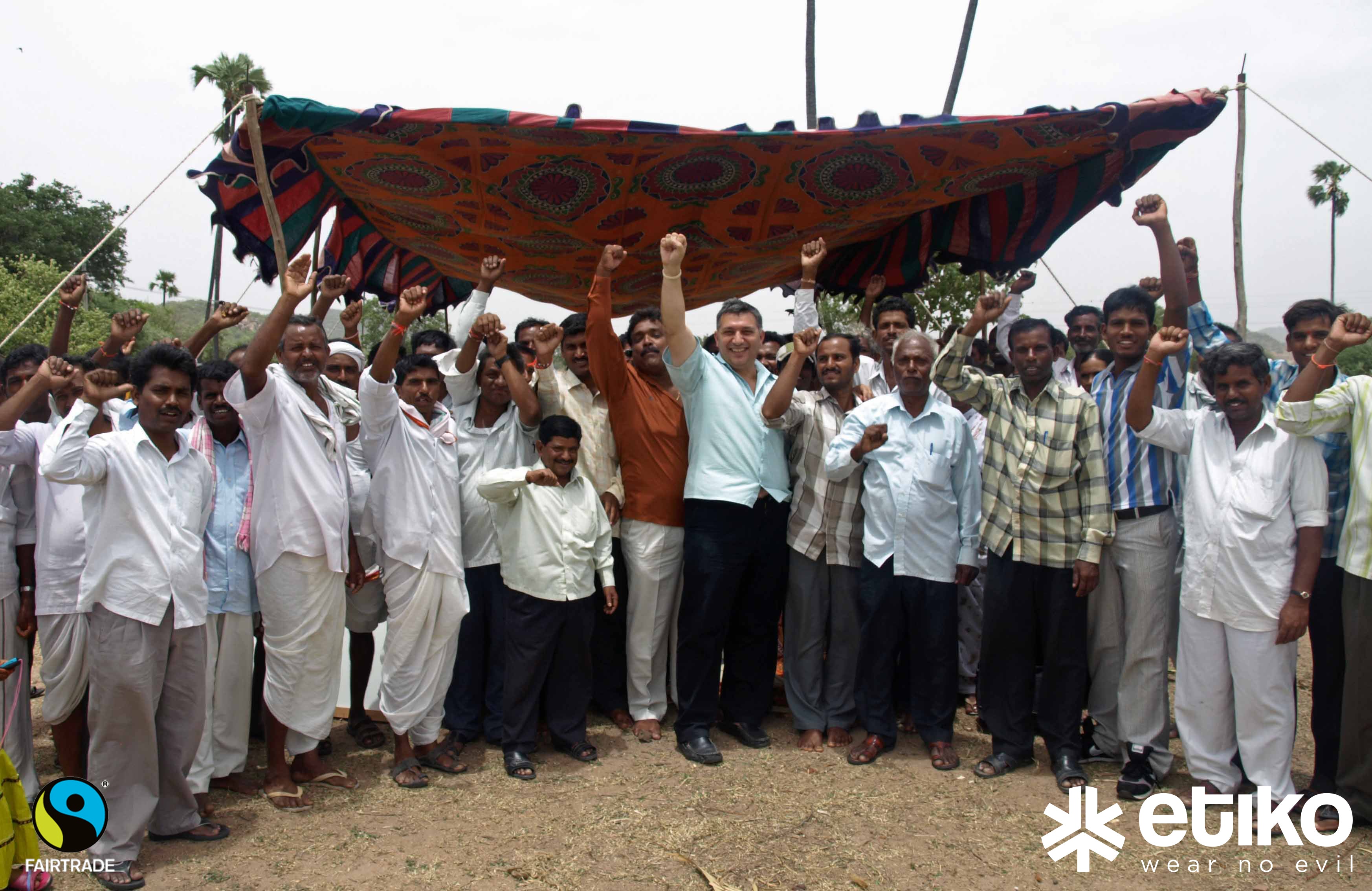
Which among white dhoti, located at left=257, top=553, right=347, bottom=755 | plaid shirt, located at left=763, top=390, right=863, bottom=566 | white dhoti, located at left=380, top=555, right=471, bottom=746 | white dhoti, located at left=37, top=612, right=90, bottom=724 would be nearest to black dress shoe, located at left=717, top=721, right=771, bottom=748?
plaid shirt, located at left=763, top=390, right=863, bottom=566

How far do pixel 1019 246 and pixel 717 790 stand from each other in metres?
3.65

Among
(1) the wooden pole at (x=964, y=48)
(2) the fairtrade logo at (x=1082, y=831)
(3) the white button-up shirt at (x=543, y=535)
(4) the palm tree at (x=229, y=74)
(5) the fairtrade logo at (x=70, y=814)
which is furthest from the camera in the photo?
(4) the palm tree at (x=229, y=74)

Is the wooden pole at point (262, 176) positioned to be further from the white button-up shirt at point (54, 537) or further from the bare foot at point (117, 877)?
the bare foot at point (117, 877)

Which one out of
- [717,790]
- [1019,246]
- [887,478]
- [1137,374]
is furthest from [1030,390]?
[717,790]

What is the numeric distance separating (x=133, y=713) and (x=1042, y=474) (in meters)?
3.84

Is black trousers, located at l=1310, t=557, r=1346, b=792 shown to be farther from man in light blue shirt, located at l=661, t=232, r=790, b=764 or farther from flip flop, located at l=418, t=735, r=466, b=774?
flip flop, located at l=418, t=735, r=466, b=774

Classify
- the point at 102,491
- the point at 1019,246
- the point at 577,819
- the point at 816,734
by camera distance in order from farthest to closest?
1. the point at 1019,246
2. the point at 816,734
3. the point at 577,819
4. the point at 102,491

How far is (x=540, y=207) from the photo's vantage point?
5145mm

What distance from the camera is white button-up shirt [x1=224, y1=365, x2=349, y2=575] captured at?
151 inches

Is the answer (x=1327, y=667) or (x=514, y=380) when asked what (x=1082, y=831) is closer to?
(x=1327, y=667)

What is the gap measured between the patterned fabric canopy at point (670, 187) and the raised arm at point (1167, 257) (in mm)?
400

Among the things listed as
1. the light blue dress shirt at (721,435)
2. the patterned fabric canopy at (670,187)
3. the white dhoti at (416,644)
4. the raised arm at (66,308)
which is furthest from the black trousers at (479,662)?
the raised arm at (66,308)

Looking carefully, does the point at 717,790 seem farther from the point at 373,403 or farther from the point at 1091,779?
the point at 373,403

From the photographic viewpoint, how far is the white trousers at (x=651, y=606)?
4719mm
